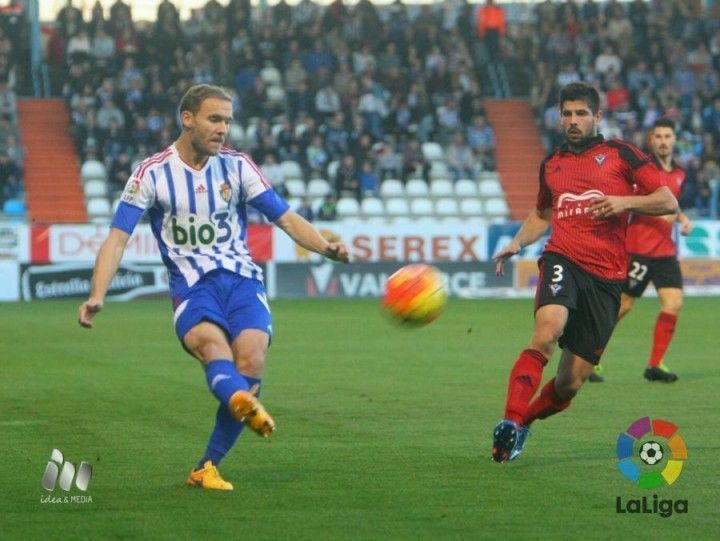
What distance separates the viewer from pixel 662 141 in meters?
13.7

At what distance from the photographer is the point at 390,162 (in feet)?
103

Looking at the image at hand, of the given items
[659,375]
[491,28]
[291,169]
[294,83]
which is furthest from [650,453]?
[491,28]

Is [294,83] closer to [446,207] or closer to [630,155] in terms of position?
[446,207]

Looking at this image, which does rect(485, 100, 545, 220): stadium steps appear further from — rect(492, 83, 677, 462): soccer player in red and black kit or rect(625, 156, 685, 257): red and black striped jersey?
rect(492, 83, 677, 462): soccer player in red and black kit

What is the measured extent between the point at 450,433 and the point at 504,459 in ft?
5.35

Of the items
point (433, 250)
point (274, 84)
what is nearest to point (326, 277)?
point (433, 250)

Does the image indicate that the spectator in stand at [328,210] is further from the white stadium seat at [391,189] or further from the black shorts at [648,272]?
the black shorts at [648,272]

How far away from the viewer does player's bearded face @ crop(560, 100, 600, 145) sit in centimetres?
872

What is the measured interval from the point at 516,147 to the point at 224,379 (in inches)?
1098

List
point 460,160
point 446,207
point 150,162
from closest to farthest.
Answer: point 150,162, point 446,207, point 460,160

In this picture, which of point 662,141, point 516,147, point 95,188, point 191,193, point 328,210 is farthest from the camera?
point 516,147

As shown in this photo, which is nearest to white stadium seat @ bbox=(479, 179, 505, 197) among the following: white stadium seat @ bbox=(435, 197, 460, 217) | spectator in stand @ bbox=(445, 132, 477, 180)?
spectator in stand @ bbox=(445, 132, 477, 180)

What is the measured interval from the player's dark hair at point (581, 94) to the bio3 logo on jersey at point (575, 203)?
48cm

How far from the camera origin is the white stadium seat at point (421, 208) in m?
30.3
